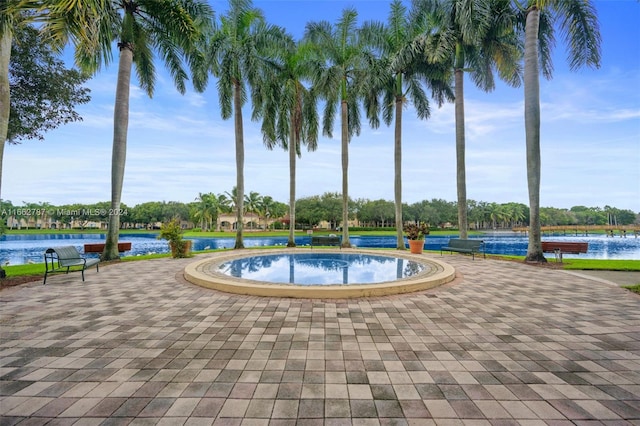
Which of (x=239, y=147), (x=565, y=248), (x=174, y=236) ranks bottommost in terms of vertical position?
(x=565, y=248)

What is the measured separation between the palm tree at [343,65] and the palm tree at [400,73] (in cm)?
84

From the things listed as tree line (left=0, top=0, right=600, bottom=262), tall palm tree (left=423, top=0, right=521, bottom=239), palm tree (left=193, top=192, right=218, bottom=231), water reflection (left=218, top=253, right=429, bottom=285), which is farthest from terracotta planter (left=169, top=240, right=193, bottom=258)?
palm tree (left=193, top=192, right=218, bottom=231)

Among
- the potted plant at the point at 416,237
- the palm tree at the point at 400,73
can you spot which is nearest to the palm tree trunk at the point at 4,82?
the palm tree at the point at 400,73

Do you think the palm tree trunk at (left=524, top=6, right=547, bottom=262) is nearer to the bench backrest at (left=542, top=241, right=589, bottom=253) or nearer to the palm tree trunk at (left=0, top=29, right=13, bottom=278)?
the bench backrest at (left=542, top=241, right=589, bottom=253)

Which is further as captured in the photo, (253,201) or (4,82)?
(253,201)

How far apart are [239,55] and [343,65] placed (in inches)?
238

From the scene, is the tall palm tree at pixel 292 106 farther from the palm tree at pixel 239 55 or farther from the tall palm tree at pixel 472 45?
the tall palm tree at pixel 472 45

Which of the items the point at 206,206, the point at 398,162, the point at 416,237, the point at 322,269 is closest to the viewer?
the point at 322,269

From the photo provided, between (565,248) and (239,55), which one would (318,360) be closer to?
(565,248)

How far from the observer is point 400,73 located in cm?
1544

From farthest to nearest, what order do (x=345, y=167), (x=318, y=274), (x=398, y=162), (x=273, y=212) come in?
(x=273, y=212)
(x=345, y=167)
(x=398, y=162)
(x=318, y=274)

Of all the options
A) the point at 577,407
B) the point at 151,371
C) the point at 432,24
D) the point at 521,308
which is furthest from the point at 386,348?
the point at 432,24

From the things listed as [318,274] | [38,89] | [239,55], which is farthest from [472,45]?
[38,89]

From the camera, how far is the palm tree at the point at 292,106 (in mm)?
16047
